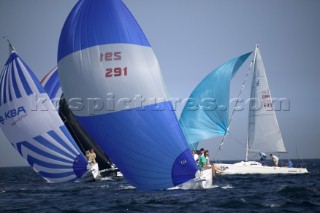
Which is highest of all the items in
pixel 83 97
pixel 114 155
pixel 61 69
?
pixel 61 69

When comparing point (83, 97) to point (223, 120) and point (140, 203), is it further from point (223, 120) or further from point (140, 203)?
point (223, 120)

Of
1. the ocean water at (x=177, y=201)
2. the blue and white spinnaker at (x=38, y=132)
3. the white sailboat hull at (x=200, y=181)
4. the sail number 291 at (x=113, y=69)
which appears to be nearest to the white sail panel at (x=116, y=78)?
the sail number 291 at (x=113, y=69)

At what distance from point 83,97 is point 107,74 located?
1.35 metres

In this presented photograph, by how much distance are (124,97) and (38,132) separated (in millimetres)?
9798

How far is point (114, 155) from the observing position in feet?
60.3

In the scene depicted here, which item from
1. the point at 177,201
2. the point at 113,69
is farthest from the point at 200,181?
the point at 113,69

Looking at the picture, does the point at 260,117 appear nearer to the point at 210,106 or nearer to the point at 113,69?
the point at 210,106

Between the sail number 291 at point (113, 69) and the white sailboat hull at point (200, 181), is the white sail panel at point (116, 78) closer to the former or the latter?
the sail number 291 at point (113, 69)

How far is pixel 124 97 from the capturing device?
1803 centimetres

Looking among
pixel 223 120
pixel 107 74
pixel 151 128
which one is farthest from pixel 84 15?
pixel 223 120

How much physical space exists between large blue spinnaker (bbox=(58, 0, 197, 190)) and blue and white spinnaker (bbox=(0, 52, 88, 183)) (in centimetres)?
781

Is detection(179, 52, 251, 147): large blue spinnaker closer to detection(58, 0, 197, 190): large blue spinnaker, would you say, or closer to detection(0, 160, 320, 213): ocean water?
detection(0, 160, 320, 213): ocean water

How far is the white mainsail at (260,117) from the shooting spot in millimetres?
42188

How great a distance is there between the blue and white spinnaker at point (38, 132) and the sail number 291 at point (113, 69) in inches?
366
